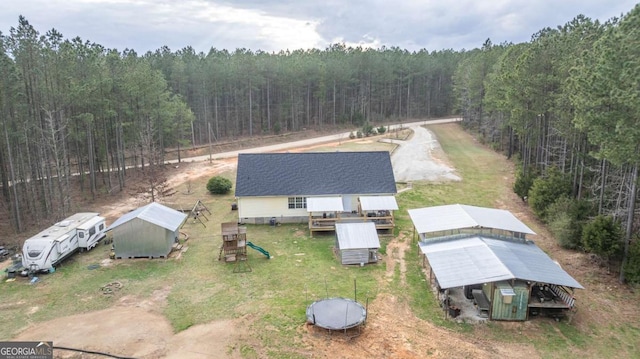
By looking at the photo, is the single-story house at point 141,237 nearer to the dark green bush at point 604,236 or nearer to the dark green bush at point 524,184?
the dark green bush at point 604,236

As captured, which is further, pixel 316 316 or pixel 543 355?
pixel 316 316

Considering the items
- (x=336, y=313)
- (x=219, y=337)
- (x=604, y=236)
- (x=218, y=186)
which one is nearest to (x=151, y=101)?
(x=218, y=186)

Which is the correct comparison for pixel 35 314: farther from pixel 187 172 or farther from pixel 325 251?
pixel 187 172

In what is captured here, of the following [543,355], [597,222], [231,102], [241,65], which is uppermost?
[241,65]

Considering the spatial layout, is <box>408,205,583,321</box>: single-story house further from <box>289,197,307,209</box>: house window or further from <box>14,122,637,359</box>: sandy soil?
<box>289,197,307,209</box>: house window

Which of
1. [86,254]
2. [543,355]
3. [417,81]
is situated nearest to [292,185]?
[86,254]

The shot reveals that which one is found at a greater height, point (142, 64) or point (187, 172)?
point (142, 64)

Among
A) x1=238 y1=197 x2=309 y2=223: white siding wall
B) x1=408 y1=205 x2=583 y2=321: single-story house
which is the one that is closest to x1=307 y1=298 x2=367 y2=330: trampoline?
x1=408 y1=205 x2=583 y2=321: single-story house
